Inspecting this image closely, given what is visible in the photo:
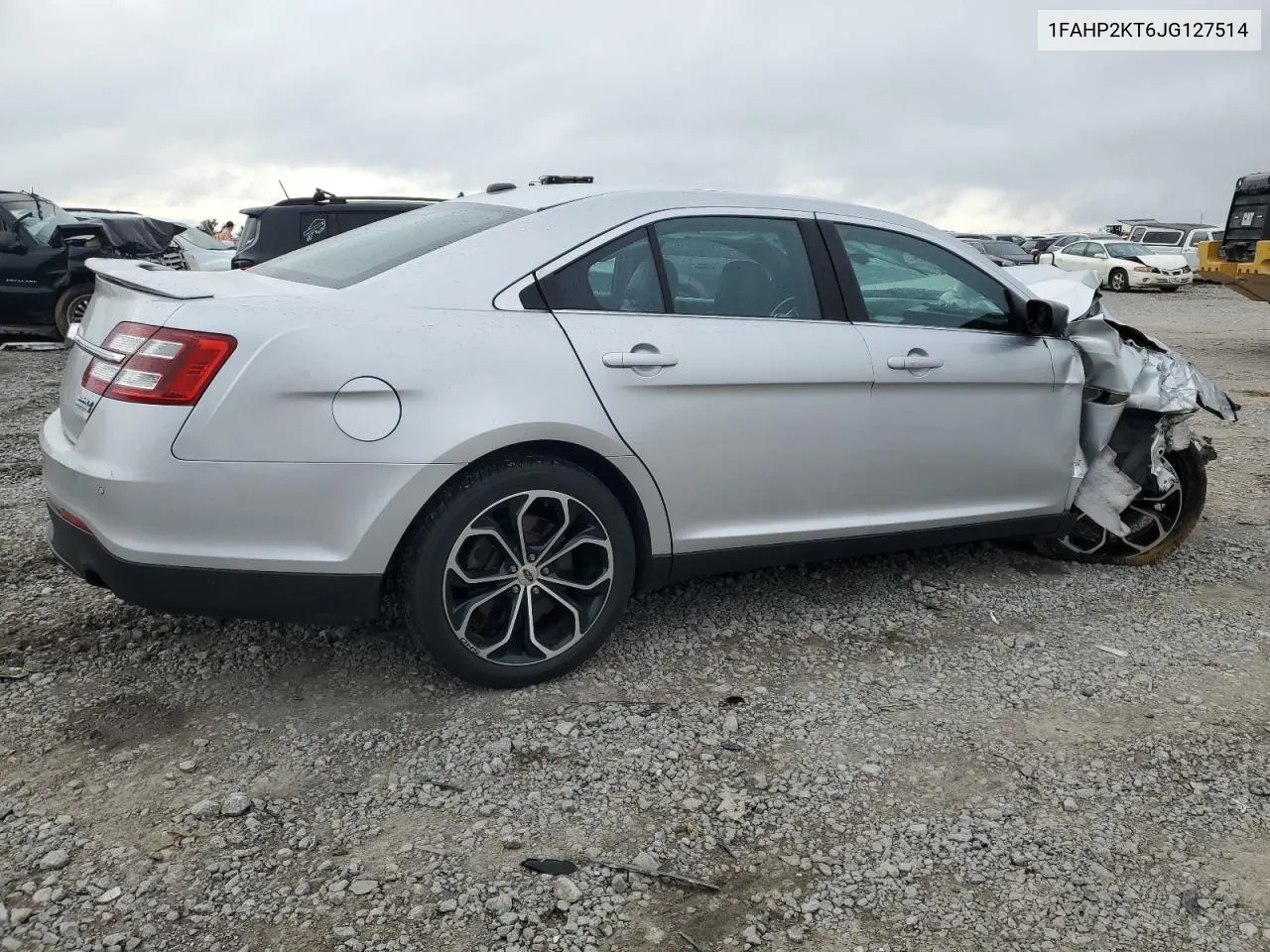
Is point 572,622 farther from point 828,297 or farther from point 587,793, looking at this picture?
point 828,297

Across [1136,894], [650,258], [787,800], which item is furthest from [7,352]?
[1136,894]

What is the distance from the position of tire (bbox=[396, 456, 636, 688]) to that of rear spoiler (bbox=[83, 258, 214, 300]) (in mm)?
899

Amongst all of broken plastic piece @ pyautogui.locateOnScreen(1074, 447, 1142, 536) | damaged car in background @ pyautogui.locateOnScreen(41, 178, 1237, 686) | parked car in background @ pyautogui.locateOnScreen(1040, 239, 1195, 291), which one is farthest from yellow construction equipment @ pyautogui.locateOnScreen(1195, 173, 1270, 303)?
parked car in background @ pyautogui.locateOnScreen(1040, 239, 1195, 291)

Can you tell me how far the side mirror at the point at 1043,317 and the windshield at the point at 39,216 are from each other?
1137cm

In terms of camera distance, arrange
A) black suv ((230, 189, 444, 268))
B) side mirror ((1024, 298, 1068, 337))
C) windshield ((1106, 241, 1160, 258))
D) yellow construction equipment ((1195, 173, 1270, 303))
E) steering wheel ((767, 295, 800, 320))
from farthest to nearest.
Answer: windshield ((1106, 241, 1160, 258))
yellow construction equipment ((1195, 173, 1270, 303))
black suv ((230, 189, 444, 268))
side mirror ((1024, 298, 1068, 337))
steering wheel ((767, 295, 800, 320))

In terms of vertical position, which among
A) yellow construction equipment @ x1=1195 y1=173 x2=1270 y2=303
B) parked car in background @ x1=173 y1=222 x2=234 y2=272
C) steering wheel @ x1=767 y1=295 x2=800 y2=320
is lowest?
yellow construction equipment @ x1=1195 y1=173 x2=1270 y2=303

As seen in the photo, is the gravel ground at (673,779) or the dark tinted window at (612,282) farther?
the dark tinted window at (612,282)

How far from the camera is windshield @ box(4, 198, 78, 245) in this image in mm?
11977

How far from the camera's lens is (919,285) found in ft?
13.2

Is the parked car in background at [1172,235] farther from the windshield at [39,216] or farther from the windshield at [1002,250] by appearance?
the windshield at [39,216]

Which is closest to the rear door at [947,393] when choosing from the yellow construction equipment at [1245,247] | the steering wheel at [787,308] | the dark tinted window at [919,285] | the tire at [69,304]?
the dark tinted window at [919,285]

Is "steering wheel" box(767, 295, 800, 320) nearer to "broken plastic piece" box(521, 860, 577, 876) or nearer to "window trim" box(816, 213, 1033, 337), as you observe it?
"window trim" box(816, 213, 1033, 337)

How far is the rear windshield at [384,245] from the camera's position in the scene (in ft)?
10.8

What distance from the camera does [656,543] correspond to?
11.3 ft
